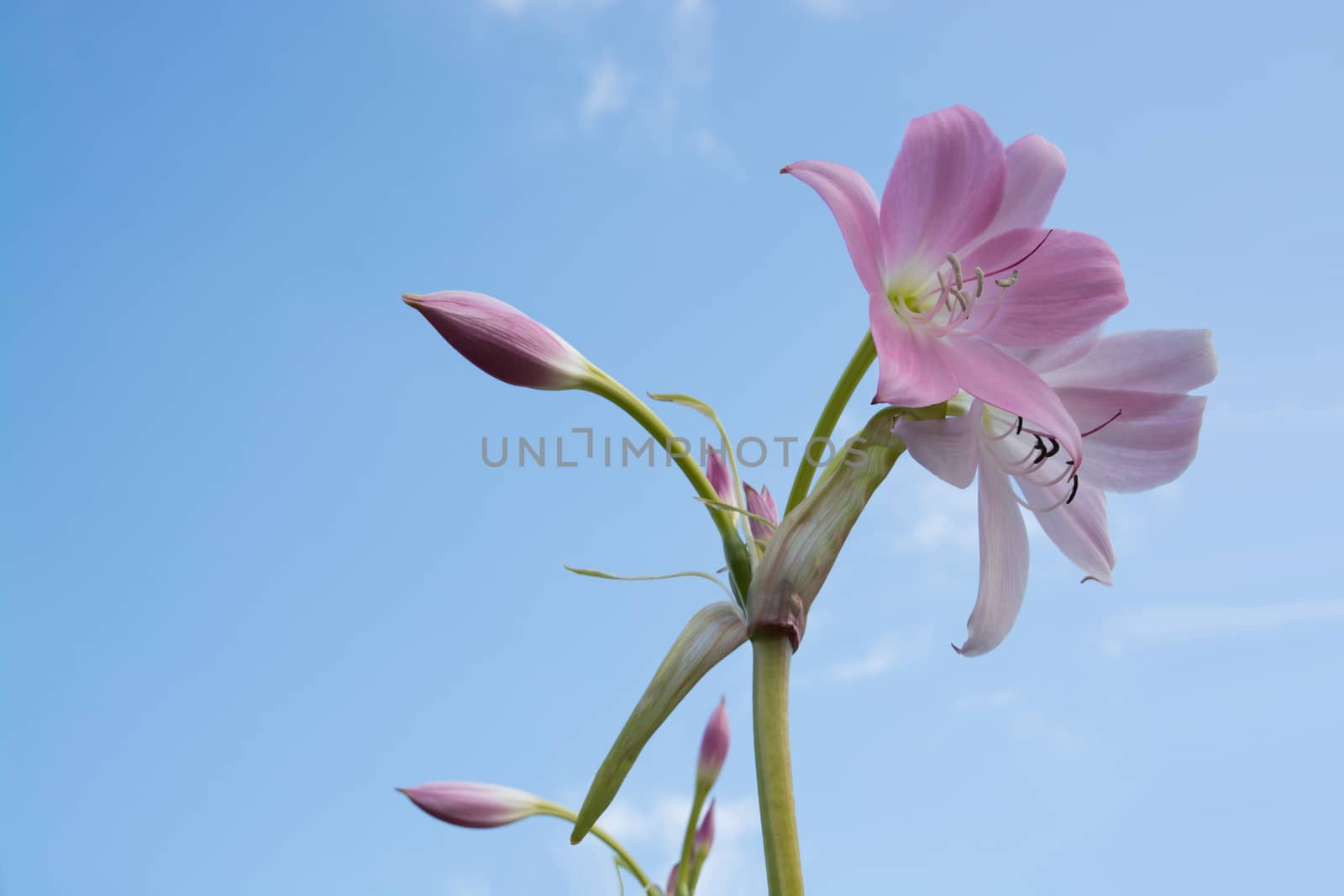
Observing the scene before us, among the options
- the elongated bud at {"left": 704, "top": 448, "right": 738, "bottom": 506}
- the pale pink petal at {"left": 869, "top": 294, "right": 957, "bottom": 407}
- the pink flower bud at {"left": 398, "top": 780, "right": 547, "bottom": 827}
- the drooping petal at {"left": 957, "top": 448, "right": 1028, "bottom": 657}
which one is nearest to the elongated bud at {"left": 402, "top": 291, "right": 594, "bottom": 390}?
the elongated bud at {"left": 704, "top": 448, "right": 738, "bottom": 506}

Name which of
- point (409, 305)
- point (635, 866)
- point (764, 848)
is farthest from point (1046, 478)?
point (635, 866)

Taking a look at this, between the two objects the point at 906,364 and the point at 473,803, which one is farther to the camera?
the point at 473,803

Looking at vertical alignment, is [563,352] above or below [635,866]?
above

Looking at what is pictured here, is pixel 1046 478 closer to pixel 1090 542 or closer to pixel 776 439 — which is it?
pixel 1090 542

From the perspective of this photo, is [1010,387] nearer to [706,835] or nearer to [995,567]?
[995,567]

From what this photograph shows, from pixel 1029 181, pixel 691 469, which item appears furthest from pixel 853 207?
pixel 691 469

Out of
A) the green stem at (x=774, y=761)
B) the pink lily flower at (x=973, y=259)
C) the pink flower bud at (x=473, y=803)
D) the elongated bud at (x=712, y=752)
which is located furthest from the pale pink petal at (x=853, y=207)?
the elongated bud at (x=712, y=752)

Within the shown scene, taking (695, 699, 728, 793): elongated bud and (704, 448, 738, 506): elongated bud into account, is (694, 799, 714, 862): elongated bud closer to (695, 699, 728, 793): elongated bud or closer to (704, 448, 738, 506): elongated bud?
(695, 699, 728, 793): elongated bud
